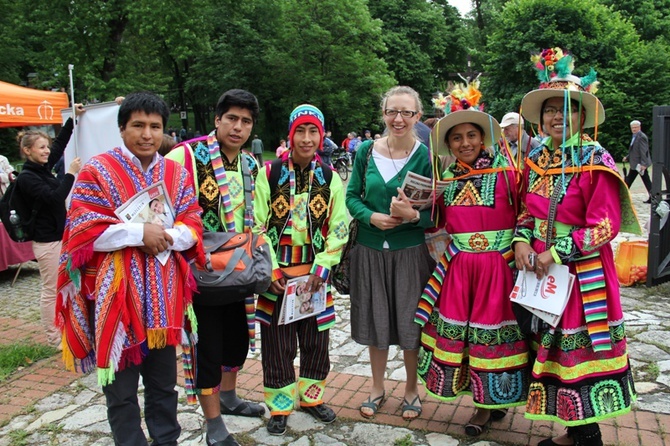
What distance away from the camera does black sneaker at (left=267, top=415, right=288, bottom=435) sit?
3314 millimetres

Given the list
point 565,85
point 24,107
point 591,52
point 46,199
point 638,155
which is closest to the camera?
point 565,85

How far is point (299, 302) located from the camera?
3252 mm

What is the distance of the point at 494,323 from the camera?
9.98 ft

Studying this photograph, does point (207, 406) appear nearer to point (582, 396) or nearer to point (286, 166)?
point (286, 166)

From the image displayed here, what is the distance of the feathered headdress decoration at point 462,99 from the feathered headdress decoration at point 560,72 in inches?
14.2

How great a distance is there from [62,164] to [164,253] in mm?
5301

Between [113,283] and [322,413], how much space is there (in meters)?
1.63

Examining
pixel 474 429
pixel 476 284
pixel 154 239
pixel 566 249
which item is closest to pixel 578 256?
pixel 566 249

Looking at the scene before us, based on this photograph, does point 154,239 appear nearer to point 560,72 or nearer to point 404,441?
point 404,441

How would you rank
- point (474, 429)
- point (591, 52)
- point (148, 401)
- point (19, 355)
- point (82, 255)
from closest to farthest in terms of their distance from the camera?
1. point (82, 255)
2. point (148, 401)
3. point (474, 429)
4. point (19, 355)
5. point (591, 52)

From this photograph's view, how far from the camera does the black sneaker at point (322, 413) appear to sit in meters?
3.45

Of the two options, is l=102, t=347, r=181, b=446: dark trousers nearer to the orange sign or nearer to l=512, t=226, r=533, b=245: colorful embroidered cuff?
l=512, t=226, r=533, b=245: colorful embroidered cuff

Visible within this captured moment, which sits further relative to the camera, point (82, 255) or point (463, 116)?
point (463, 116)

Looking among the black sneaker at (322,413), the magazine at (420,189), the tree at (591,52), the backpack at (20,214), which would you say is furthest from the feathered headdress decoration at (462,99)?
the tree at (591,52)
